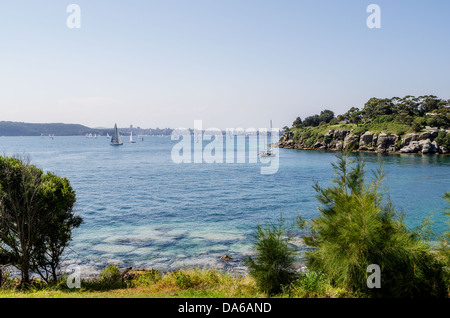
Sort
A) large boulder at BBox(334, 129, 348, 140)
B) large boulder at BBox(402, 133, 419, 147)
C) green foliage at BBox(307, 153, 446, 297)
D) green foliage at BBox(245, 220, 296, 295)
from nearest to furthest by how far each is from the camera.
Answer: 1. green foliage at BBox(307, 153, 446, 297)
2. green foliage at BBox(245, 220, 296, 295)
3. large boulder at BBox(402, 133, 419, 147)
4. large boulder at BBox(334, 129, 348, 140)

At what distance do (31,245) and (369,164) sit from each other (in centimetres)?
7349

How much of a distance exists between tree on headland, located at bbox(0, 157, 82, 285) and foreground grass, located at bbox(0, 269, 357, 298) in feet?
5.73

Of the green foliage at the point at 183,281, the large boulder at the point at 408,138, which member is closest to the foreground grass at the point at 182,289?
the green foliage at the point at 183,281

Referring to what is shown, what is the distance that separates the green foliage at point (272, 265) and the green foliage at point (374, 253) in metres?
1.21

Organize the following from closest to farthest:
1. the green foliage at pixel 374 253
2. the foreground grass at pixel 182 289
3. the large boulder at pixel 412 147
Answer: the green foliage at pixel 374 253 < the foreground grass at pixel 182 289 < the large boulder at pixel 412 147

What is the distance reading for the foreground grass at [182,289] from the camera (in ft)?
32.2

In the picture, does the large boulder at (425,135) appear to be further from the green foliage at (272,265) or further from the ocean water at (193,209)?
the green foliage at (272,265)

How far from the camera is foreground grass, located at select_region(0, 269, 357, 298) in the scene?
32.2ft

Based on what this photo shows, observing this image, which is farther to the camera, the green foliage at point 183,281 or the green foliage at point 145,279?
the green foliage at point 145,279

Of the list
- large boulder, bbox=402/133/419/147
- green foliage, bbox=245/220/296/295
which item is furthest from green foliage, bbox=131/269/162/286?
large boulder, bbox=402/133/419/147

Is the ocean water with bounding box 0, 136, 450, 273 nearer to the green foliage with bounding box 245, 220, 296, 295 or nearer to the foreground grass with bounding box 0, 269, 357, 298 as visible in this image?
Result: the foreground grass with bounding box 0, 269, 357, 298

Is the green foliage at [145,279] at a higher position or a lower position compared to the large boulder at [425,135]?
lower
